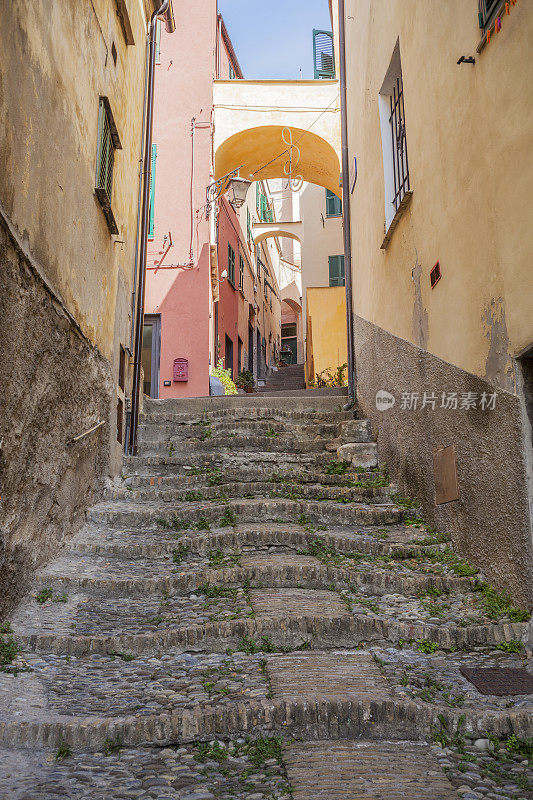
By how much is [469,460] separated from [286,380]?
54.8 ft

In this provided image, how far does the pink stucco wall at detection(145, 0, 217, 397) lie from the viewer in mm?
12047

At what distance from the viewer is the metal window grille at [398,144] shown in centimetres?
620

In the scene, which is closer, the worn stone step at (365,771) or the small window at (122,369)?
the worn stone step at (365,771)

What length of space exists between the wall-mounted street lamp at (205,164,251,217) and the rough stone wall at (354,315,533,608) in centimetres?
573

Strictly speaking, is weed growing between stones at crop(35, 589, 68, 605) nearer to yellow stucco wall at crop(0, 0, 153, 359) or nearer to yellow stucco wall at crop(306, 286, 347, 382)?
yellow stucco wall at crop(0, 0, 153, 359)

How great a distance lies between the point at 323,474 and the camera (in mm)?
6289

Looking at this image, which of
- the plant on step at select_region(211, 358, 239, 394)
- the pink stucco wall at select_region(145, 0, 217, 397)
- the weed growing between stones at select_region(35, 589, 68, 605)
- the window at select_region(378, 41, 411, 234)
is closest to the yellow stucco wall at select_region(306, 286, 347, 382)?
the plant on step at select_region(211, 358, 239, 394)

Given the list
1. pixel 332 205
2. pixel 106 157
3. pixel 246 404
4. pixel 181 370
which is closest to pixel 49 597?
pixel 106 157

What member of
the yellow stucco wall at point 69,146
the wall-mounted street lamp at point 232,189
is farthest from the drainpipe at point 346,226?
the yellow stucco wall at point 69,146

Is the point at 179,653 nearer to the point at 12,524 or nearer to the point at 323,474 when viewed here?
the point at 12,524

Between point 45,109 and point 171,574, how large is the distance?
9.60ft

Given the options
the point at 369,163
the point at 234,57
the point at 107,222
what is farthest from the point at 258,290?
the point at 107,222

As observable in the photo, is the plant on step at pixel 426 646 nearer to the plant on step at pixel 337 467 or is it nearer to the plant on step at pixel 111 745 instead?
the plant on step at pixel 111 745

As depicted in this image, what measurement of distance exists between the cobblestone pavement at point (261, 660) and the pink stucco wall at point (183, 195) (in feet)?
21.7
